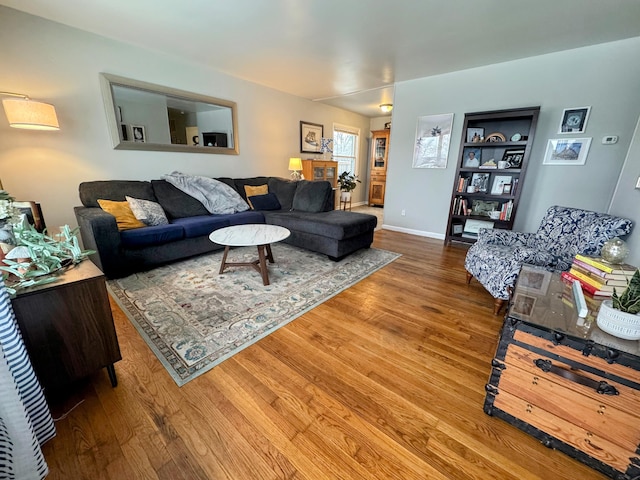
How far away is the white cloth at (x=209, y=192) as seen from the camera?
332cm

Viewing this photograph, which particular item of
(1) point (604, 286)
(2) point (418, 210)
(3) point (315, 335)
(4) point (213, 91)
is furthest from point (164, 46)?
(1) point (604, 286)

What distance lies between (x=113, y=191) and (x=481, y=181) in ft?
15.2

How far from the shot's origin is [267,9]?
221 centimetres

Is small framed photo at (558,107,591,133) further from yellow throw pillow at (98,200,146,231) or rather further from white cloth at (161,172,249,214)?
yellow throw pillow at (98,200,146,231)

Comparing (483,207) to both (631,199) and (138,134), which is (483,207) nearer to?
(631,199)

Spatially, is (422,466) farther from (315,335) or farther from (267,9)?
(267,9)

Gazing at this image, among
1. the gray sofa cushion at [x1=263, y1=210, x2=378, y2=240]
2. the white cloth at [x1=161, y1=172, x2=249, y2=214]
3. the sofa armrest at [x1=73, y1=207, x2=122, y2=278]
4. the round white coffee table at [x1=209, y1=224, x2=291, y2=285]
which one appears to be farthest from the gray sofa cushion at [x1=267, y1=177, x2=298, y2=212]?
the sofa armrest at [x1=73, y1=207, x2=122, y2=278]

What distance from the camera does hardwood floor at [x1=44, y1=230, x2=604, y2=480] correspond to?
39.1 inches

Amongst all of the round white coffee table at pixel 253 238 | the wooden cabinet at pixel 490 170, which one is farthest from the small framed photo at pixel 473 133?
the round white coffee table at pixel 253 238

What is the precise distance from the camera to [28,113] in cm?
215

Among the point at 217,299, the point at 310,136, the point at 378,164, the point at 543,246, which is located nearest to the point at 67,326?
the point at 217,299

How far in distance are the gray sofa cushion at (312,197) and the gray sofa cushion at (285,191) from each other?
215mm

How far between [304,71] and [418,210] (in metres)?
2.78

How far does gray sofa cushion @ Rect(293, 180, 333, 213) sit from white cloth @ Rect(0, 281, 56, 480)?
2963 millimetres
